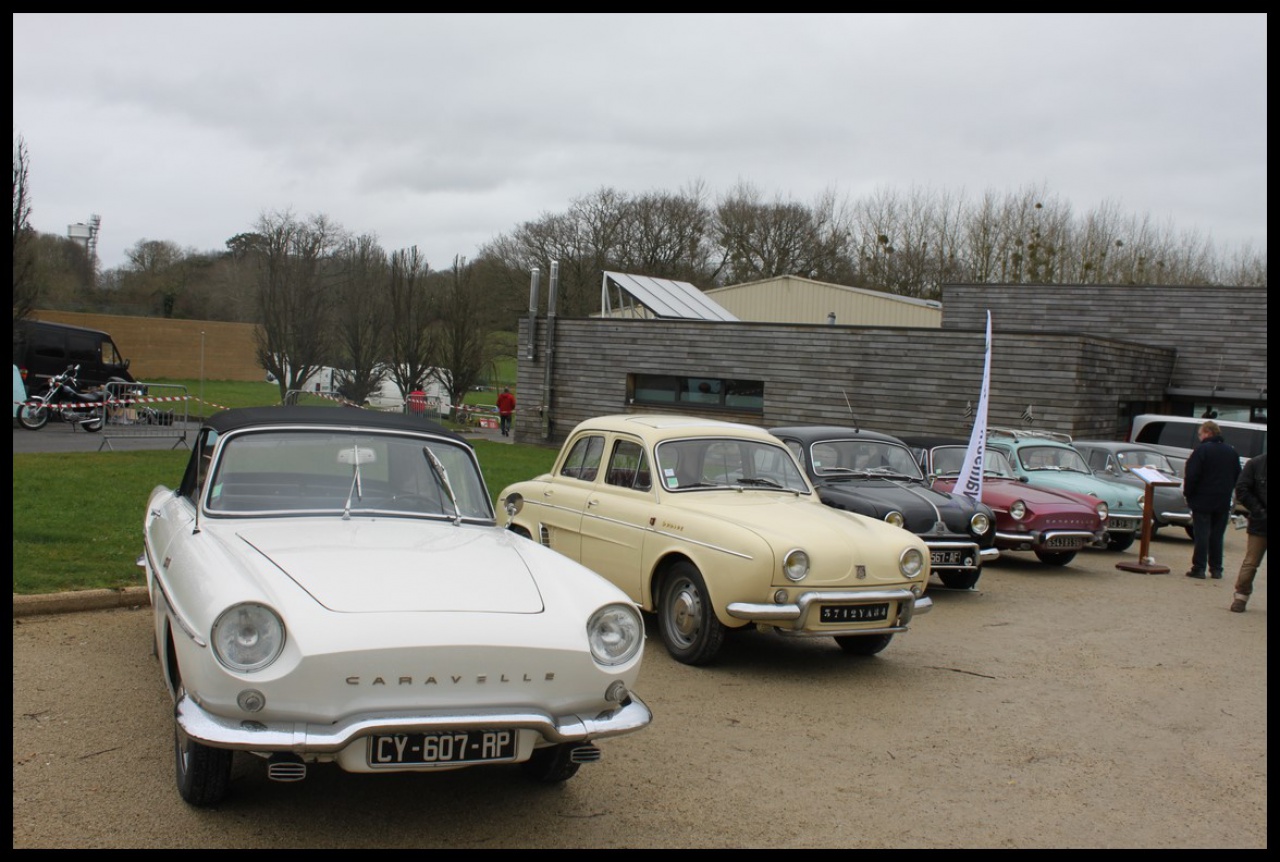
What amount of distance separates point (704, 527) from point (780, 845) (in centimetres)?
322

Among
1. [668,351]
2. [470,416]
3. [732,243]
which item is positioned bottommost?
[470,416]

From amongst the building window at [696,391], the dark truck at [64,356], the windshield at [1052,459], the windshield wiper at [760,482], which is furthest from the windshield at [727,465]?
the dark truck at [64,356]

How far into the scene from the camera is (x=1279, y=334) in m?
6.07

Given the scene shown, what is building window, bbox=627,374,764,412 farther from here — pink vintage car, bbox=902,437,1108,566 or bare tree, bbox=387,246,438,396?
pink vintage car, bbox=902,437,1108,566

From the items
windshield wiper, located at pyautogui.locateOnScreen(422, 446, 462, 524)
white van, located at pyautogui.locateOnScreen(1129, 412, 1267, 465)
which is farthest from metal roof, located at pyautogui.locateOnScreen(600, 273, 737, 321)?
windshield wiper, located at pyautogui.locateOnScreen(422, 446, 462, 524)

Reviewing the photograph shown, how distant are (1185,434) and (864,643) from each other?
16021mm

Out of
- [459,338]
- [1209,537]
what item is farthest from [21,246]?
[1209,537]

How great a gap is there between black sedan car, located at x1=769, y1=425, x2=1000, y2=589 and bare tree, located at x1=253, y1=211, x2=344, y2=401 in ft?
65.2

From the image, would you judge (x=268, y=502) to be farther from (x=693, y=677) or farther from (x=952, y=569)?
(x=952, y=569)

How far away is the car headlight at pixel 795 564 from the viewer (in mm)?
7025

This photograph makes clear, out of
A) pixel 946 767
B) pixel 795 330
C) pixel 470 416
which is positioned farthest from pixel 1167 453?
pixel 470 416

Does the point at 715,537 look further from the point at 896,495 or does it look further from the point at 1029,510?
the point at 1029,510

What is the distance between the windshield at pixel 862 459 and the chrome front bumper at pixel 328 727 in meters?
7.11

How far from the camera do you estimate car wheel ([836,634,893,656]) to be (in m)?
7.84
